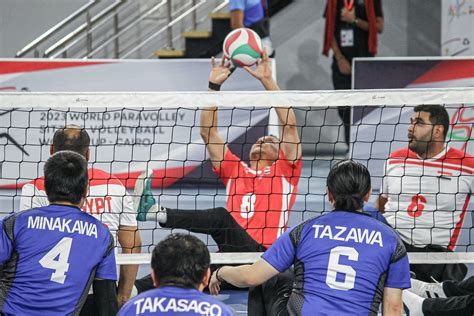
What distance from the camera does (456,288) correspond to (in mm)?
5805

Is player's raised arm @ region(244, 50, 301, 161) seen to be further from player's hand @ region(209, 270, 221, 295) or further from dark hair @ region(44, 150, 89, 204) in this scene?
dark hair @ region(44, 150, 89, 204)

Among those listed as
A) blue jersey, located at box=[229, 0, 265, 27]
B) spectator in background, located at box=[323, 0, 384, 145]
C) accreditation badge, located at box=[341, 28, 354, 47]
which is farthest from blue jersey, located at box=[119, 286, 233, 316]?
accreditation badge, located at box=[341, 28, 354, 47]

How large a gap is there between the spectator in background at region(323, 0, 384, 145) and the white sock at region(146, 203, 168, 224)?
19.4 feet

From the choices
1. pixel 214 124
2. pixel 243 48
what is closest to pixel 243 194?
pixel 214 124

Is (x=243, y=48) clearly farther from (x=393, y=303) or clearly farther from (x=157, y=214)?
(x=393, y=303)

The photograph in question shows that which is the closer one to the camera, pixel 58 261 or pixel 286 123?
pixel 58 261

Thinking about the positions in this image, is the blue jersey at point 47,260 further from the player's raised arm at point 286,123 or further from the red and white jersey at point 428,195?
the red and white jersey at point 428,195

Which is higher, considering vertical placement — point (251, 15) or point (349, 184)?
point (251, 15)

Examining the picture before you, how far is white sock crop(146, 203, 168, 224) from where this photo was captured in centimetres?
678

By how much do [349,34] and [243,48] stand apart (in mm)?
5490

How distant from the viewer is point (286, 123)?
6.23 metres

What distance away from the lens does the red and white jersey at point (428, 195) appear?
253 inches

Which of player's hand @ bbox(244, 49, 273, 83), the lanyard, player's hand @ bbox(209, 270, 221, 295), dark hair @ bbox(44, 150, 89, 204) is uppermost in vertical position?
the lanyard

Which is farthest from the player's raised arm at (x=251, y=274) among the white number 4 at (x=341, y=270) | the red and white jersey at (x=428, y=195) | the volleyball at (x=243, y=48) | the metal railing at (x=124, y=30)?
the metal railing at (x=124, y=30)
